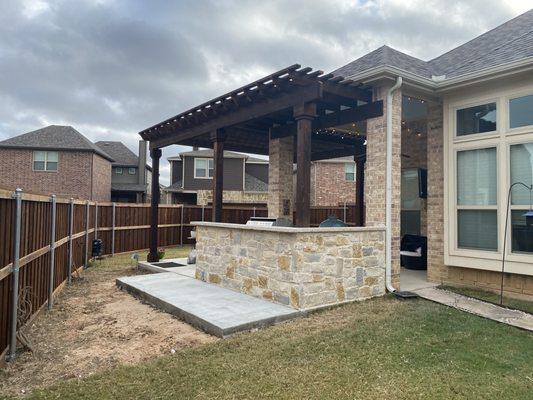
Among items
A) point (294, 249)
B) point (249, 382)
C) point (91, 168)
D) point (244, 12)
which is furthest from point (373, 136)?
point (91, 168)

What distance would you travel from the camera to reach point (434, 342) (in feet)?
13.1

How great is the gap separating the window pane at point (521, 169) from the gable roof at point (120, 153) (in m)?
26.5

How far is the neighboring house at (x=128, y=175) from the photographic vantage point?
27516 mm

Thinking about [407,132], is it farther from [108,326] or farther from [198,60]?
[198,60]

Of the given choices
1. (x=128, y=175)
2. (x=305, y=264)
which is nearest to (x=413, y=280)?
(x=305, y=264)

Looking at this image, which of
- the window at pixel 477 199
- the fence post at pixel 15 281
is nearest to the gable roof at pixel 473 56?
the window at pixel 477 199

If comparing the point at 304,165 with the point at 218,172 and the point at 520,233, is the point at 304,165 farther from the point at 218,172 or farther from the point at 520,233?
the point at 520,233

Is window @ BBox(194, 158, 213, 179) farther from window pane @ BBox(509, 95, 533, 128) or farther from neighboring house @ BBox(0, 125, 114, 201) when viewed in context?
window pane @ BBox(509, 95, 533, 128)

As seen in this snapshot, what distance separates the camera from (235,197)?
23219mm

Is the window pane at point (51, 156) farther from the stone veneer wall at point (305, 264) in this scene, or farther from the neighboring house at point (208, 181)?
the stone veneer wall at point (305, 264)

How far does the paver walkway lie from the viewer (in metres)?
4.75

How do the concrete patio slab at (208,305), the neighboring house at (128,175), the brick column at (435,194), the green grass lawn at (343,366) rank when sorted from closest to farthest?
the green grass lawn at (343,366), the concrete patio slab at (208,305), the brick column at (435,194), the neighboring house at (128,175)

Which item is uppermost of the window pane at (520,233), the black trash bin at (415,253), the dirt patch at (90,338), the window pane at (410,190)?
the window pane at (410,190)

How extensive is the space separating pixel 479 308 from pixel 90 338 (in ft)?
17.4
